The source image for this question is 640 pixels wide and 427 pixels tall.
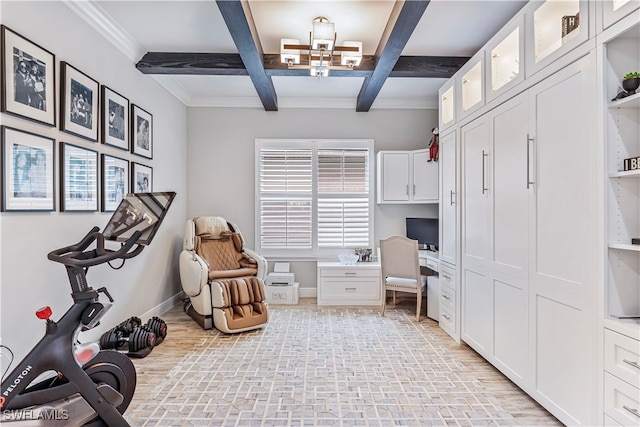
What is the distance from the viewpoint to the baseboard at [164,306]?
157 inches

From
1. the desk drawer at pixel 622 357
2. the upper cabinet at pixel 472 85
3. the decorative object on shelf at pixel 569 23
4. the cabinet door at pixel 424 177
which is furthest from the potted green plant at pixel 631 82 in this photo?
the cabinet door at pixel 424 177

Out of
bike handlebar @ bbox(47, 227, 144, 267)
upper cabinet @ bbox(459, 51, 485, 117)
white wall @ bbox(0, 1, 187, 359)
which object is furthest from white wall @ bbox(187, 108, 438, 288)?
bike handlebar @ bbox(47, 227, 144, 267)

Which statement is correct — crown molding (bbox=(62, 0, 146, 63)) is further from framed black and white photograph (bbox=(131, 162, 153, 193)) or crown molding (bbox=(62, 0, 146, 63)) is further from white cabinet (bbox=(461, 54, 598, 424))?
white cabinet (bbox=(461, 54, 598, 424))

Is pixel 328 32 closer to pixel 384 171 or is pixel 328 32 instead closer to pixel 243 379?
pixel 384 171

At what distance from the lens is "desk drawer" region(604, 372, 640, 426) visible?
5.27 ft

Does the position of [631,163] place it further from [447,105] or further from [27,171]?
[27,171]

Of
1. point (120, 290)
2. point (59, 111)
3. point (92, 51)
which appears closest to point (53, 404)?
point (120, 290)

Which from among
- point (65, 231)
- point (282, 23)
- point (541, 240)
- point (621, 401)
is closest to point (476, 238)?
point (541, 240)

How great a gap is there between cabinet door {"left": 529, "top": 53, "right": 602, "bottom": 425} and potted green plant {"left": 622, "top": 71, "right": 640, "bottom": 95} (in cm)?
13

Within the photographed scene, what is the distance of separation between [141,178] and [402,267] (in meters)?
3.14

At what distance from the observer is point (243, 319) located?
145 inches

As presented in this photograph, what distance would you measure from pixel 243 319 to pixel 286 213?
1963mm

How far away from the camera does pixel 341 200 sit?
527 centimetres

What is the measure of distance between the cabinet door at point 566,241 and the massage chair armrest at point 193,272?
3053 millimetres
